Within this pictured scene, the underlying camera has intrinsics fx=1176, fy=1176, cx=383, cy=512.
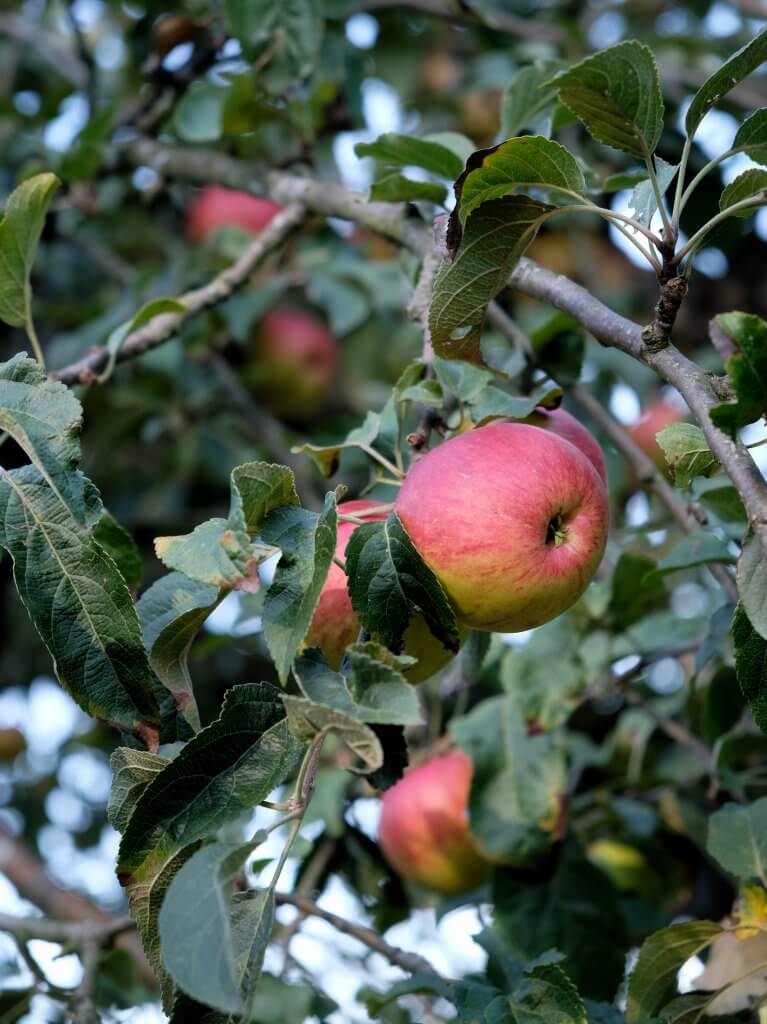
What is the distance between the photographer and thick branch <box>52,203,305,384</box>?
1121mm

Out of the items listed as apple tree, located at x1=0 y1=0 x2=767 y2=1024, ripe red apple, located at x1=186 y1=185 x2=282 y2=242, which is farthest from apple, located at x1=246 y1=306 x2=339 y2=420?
ripe red apple, located at x1=186 y1=185 x2=282 y2=242

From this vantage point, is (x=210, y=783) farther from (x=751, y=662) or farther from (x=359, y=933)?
(x=359, y=933)

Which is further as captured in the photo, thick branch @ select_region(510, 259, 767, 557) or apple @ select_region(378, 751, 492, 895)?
apple @ select_region(378, 751, 492, 895)

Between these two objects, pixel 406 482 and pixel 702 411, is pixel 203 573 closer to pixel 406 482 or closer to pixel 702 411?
pixel 406 482

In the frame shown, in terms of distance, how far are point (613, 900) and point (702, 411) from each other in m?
0.93

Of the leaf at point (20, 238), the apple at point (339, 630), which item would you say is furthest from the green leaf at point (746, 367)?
the leaf at point (20, 238)

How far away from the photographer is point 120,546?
0.96 metres

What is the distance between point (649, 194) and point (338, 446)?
30cm

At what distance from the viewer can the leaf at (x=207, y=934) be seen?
22.3 inches

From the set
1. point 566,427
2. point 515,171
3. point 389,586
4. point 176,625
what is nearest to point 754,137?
point 515,171

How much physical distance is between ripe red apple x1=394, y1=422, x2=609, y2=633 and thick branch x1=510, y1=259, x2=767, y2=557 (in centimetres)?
9

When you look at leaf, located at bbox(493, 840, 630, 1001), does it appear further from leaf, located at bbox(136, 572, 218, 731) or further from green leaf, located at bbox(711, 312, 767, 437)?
green leaf, located at bbox(711, 312, 767, 437)

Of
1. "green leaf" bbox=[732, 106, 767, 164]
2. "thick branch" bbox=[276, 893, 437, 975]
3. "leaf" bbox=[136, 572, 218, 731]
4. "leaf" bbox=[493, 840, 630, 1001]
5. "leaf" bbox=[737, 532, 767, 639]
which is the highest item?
"green leaf" bbox=[732, 106, 767, 164]

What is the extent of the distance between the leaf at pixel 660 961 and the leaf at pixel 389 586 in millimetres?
334
